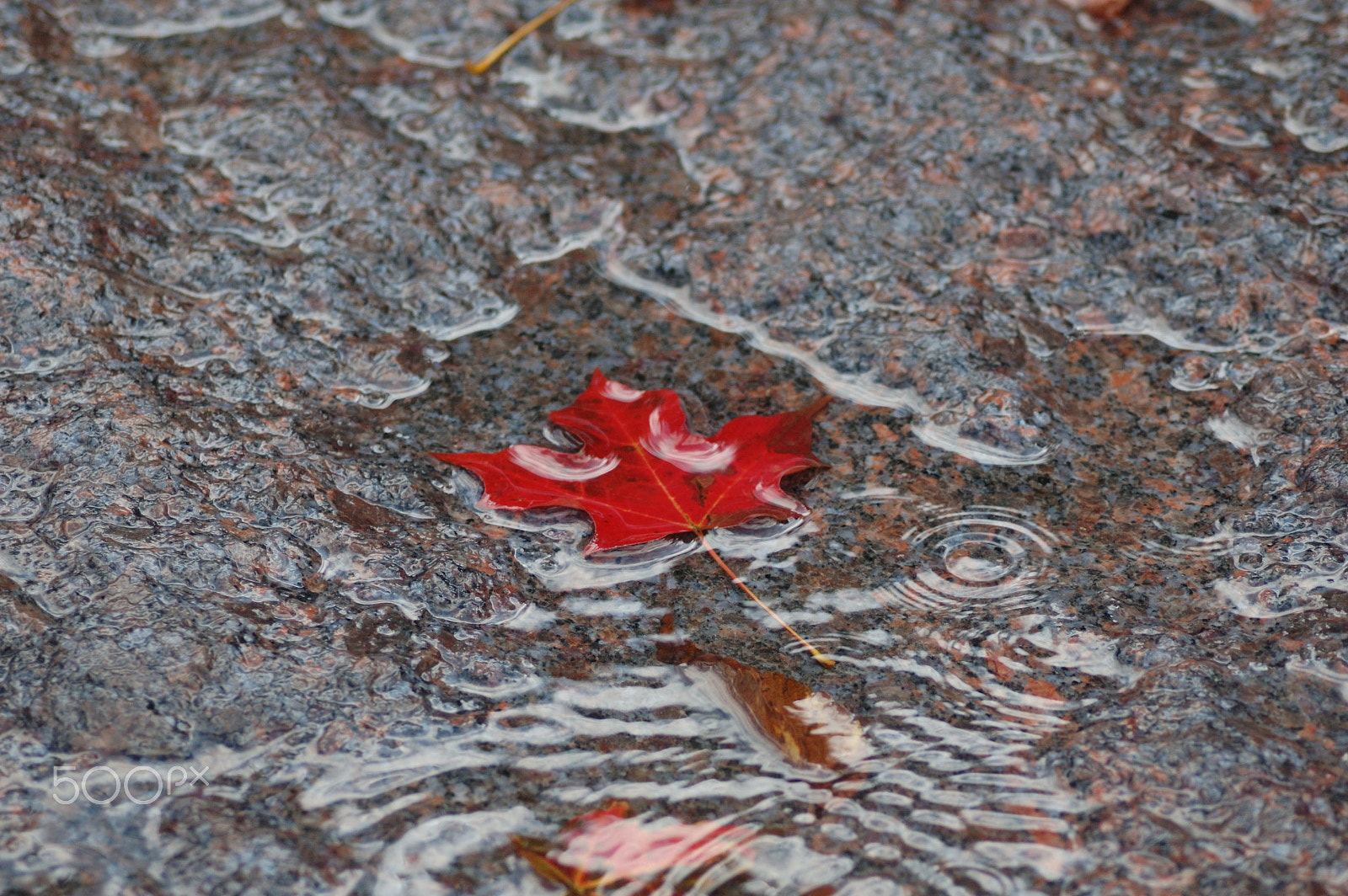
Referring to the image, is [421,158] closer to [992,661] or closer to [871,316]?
[871,316]

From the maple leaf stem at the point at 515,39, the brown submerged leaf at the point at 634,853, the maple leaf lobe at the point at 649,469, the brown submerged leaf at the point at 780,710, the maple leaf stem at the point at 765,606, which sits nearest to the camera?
the brown submerged leaf at the point at 634,853

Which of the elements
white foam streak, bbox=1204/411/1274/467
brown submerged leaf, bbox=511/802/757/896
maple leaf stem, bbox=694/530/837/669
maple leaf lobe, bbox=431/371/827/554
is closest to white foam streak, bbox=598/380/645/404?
maple leaf lobe, bbox=431/371/827/554

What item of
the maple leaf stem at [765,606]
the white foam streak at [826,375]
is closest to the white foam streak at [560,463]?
the maple leaf stem at [765,606]

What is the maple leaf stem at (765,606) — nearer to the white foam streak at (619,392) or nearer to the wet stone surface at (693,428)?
the wet stone surface at (693,428)

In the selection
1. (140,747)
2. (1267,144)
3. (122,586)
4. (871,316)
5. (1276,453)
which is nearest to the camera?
(140,747)

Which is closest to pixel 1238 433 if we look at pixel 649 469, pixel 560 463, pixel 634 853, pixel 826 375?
pixel 826 375

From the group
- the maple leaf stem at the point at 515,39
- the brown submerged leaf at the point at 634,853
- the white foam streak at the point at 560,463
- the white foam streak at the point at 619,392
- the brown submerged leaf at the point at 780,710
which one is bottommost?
the brown submerged leaf at the point at 634,853

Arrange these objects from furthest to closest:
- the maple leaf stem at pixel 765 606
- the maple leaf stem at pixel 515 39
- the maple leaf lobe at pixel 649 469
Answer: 1. the maple leaf stem at pixel 515 39
2. the maple leaf lobe at pixel 649 469
3. the maple leaf stem at pixel 765 606

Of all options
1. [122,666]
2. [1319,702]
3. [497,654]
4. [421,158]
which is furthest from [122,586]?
[1319,702]
